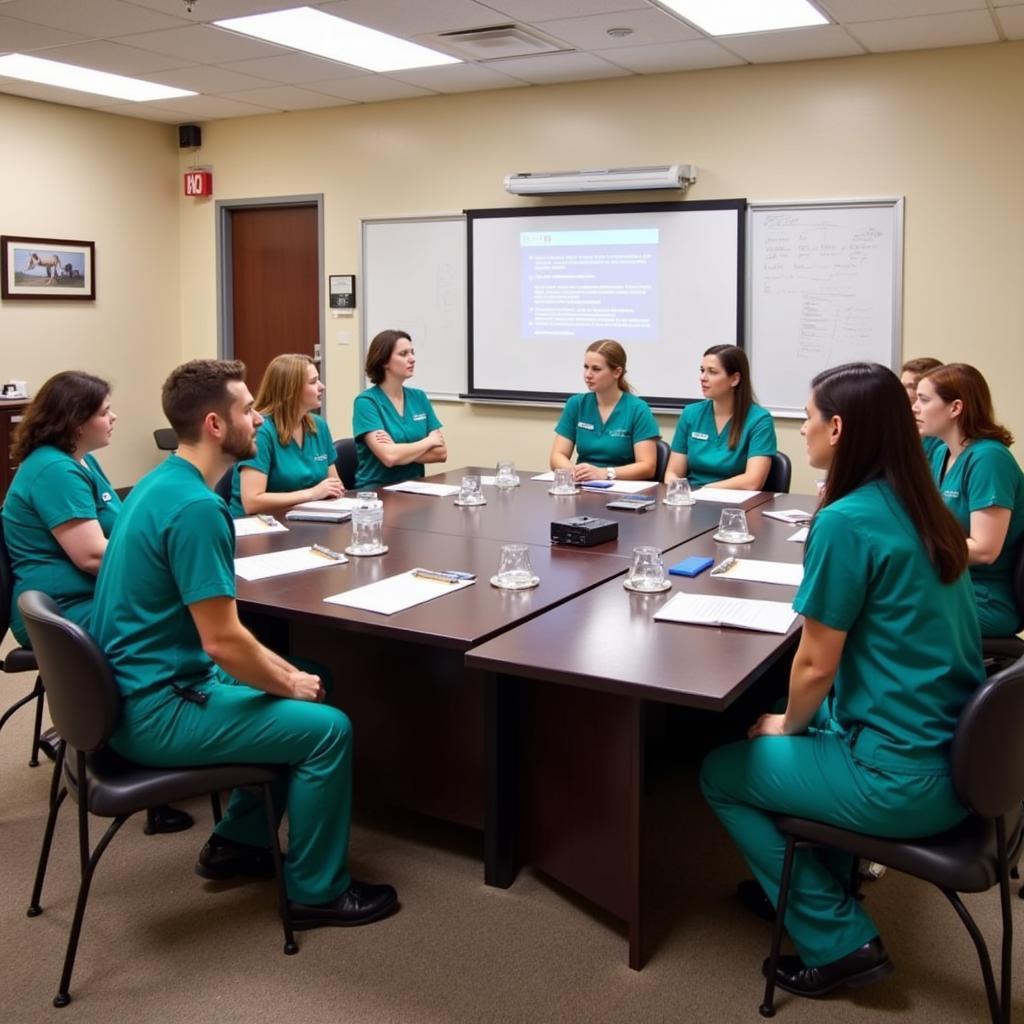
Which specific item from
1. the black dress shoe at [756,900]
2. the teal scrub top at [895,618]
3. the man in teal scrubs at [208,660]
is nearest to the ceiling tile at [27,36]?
the man in teal scrubs at [208,660]

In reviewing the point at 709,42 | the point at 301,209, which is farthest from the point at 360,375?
the point at 709,42

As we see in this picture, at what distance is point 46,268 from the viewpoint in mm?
6555

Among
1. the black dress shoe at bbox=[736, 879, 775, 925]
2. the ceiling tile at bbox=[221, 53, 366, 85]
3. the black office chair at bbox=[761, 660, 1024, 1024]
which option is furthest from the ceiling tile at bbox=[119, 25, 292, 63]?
the black office chair at bbox=[761, 660, 1024, 1024]

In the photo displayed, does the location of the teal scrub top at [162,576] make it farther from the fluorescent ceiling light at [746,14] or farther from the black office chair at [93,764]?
the fluorescent ceiling light at [746,14]

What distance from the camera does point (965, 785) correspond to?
6.02 ft

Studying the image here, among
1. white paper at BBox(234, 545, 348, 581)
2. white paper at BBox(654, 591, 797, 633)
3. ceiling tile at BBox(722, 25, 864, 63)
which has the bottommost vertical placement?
white paper at BBox(654, 591, 797, 633)

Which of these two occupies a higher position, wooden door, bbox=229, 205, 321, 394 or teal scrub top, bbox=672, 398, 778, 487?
wooden door, bbox=229, 205, 321, 394

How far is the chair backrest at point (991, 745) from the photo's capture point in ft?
5.93

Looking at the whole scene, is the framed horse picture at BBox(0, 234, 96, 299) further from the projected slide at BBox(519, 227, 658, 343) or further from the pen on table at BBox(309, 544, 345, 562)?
the pen on table at BBox(309, 544, 345, 562)

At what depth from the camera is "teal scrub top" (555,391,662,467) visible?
15.2 ft

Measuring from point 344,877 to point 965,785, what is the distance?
1289 mm

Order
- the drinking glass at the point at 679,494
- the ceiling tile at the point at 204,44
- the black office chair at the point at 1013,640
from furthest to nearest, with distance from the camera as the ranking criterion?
the ceiling tile at the point at 204,44
the drinking glass at the point at 679,494
the black office chair at the point at 1013,640

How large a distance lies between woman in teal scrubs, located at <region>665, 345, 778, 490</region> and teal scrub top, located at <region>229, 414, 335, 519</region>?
1.36 m

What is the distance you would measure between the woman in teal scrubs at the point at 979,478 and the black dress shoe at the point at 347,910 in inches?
68.4
